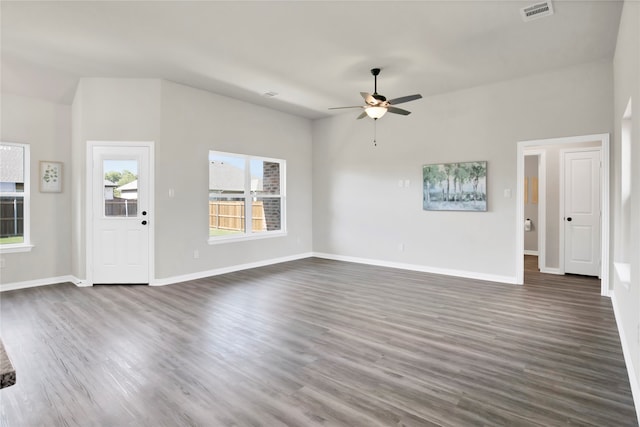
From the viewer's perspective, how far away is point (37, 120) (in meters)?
5.19

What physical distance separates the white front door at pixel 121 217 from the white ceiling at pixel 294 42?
1226mm

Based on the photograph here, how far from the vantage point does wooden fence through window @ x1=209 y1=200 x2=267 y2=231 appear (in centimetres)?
603


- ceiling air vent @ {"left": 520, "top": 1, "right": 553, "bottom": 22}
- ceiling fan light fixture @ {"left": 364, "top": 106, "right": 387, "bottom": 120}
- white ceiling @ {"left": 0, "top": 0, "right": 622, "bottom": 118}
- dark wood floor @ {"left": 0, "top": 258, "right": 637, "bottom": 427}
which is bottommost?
dark wood floor @ {"left": 0, "top": 258, "right": 637, "bottom": 427}

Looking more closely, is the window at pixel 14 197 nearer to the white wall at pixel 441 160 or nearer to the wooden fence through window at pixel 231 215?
the wooden fence through window at pixel 231 215

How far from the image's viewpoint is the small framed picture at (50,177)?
523 cm

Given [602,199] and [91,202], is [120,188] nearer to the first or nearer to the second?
[91,202]

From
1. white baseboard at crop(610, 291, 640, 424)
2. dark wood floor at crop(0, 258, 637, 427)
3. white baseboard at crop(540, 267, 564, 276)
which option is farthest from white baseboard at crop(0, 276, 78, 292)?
white baseboard at crop(540, 267, 564, 276)

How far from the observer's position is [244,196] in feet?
21.4

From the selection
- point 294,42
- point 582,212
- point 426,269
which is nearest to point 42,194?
point 294,42

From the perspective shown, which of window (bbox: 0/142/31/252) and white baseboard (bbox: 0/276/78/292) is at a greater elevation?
window (bbox: 0/142/31/252)

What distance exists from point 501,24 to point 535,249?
583 centimetres

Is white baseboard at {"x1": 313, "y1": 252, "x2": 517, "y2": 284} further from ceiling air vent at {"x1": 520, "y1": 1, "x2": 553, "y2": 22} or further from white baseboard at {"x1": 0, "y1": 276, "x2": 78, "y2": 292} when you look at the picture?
white baseboard at {"x1": 0, "y1": 276, "x2": 78, "y2": 292}

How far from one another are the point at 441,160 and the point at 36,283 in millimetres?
6604

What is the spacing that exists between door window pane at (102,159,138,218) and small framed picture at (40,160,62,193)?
894 millimetres
